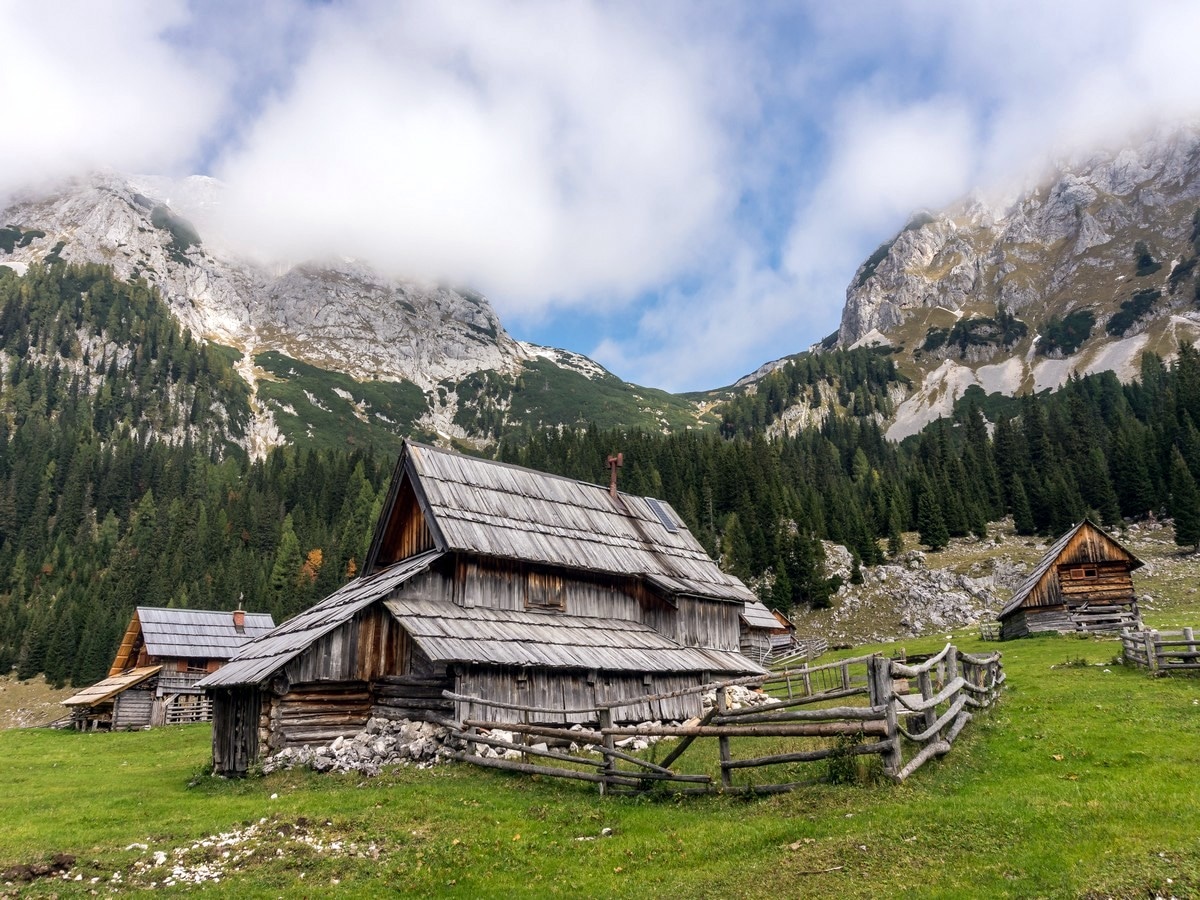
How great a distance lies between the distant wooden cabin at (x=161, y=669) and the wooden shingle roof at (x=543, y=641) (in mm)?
37334

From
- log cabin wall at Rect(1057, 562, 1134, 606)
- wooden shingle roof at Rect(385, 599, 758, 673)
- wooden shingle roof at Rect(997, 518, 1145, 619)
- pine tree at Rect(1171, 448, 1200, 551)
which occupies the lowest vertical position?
wooden shingle roof at Rect(385, 599, 758, 673)

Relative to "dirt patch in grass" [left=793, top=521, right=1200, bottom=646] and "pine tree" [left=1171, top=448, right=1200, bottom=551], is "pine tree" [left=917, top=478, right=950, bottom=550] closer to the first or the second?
"dirt patch in grass" [left=793, top=521, right=1200, bottom=646]

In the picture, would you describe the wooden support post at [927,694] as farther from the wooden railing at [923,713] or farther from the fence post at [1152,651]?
the fence post at [1152,651]

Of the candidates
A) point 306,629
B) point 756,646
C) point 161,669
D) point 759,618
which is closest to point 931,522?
point 756,646

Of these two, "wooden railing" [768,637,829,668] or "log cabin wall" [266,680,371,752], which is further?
"wooden railing" [768,637,829,668]

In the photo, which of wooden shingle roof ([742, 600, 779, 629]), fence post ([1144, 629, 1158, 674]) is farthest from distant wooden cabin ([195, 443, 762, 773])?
wooden shingle roof ([742, 600, 779, 629])

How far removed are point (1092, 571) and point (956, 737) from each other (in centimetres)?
4046

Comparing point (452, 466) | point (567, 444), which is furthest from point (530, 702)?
point (567, 444)

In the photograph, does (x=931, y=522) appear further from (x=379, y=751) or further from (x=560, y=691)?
(x=379, y=751)

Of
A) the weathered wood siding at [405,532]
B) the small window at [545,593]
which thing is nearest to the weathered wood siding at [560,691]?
the small window at [545,593]

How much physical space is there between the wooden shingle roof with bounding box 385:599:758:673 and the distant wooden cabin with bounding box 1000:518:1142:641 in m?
26.0

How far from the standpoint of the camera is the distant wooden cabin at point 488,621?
2620 cm

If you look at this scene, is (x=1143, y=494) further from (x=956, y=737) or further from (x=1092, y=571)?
(x=956, y=737)

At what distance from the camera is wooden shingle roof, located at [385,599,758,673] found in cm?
2650
